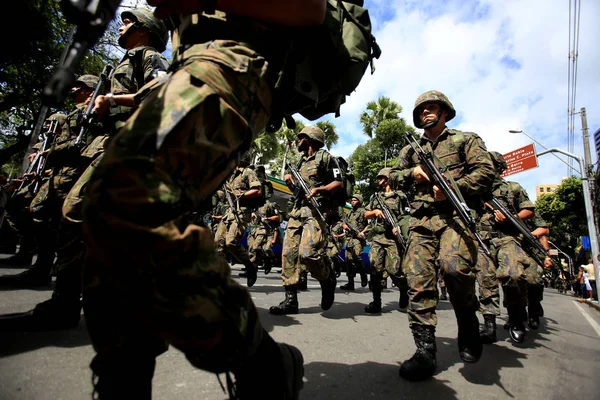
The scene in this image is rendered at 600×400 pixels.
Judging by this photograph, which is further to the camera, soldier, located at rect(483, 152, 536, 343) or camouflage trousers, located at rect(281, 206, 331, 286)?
camouflage trousers, located at rect(281, 206, 331, 286)

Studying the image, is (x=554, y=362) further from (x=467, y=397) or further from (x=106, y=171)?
(x=106, y=171)

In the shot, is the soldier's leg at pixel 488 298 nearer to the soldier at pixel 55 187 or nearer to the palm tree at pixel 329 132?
the soldier at pixel 55 187

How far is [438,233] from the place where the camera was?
9.04 feet

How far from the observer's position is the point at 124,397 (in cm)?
97

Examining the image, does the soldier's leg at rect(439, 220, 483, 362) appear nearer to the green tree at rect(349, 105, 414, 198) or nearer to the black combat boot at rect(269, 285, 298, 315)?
the black combat boot at rect(269, 285, 298, 315)

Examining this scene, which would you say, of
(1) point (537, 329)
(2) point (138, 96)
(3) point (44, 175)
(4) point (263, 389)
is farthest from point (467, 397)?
(3) point (44, 175)

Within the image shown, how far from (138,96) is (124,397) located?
112 cm

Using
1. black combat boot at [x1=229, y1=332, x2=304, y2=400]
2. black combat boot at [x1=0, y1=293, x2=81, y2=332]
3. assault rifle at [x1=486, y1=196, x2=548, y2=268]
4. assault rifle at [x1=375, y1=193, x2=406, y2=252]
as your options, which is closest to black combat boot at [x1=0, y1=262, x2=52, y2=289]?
black combat boot at [x1=0, y1=293, x2=81, y2=332]

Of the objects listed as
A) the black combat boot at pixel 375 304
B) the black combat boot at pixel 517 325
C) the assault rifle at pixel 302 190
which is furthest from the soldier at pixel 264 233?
the black combat boot at pixel 517 325

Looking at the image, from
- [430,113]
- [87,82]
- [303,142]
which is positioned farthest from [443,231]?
[87,82]

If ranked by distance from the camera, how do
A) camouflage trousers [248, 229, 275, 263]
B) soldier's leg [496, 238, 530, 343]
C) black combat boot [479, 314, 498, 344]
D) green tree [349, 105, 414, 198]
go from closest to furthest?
1. black combat boot [479, 314, 498, 344]
2. soldier's leg [496, 238, 530, 343]
3. camouflage trousers [248, 229, 275, 263]
4. green tree [349, 105, 414, 198]

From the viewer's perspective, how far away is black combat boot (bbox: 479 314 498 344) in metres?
3.54

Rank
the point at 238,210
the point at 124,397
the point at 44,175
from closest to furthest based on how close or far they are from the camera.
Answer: the point at 124,397 → the point at 44,175 → the point at 238,210

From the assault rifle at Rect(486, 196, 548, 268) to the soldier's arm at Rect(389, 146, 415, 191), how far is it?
1905 millimetres
